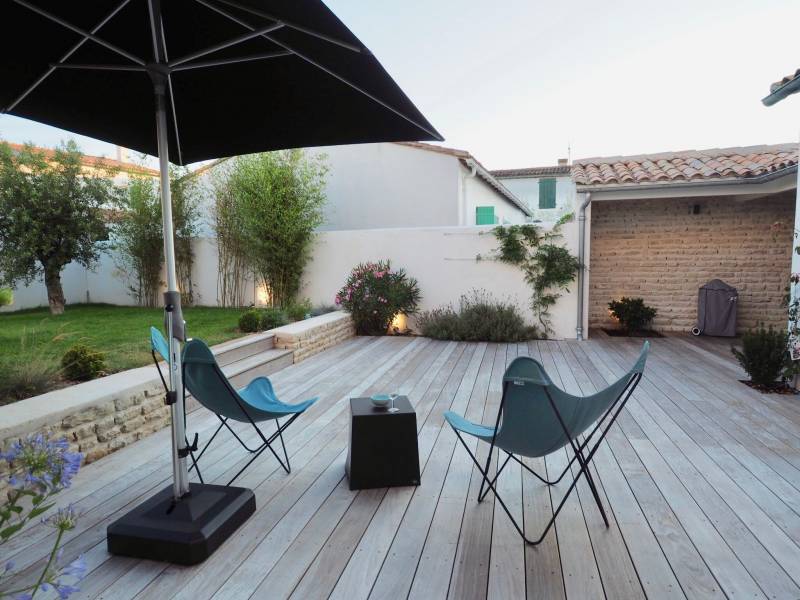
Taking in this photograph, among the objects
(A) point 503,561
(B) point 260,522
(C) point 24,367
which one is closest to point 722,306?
(A) point 503,561

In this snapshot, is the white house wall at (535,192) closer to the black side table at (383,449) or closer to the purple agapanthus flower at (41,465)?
the black side table at (383,449)

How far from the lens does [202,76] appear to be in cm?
238

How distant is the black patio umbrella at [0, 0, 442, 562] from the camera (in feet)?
5.95

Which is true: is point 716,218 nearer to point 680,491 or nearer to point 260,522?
point 680,491

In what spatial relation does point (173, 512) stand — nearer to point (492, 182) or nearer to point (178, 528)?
point (178, 528)

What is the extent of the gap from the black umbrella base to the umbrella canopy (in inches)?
72.8

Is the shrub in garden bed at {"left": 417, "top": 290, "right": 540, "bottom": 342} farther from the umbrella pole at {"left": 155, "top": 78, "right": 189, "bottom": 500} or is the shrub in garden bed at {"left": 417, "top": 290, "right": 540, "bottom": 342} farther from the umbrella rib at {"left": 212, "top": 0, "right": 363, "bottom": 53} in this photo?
the umbrella rib at {"left": 212, "top": 0, "right": 363, "bottom": 53}

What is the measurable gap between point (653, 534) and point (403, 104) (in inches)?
91.2

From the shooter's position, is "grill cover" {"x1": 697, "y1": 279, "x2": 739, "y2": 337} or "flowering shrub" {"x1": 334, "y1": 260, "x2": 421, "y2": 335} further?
"flowering shrub" {"x1": 334, "y1": 260, "x2": 421, "y2": 335}

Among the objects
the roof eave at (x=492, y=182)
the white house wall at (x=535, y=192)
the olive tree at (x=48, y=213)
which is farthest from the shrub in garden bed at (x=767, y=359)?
the white house wall at (x=535, y=192)

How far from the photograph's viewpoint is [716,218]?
8164mm

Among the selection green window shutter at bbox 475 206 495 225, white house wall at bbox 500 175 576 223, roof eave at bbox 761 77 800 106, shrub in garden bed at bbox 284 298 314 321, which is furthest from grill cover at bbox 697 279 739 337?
white house wall at bbox 500 175 576 223

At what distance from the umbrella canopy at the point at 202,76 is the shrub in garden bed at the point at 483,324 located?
5.18 metres

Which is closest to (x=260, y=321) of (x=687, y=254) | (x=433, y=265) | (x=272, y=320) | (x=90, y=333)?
(x=272, y=320)
